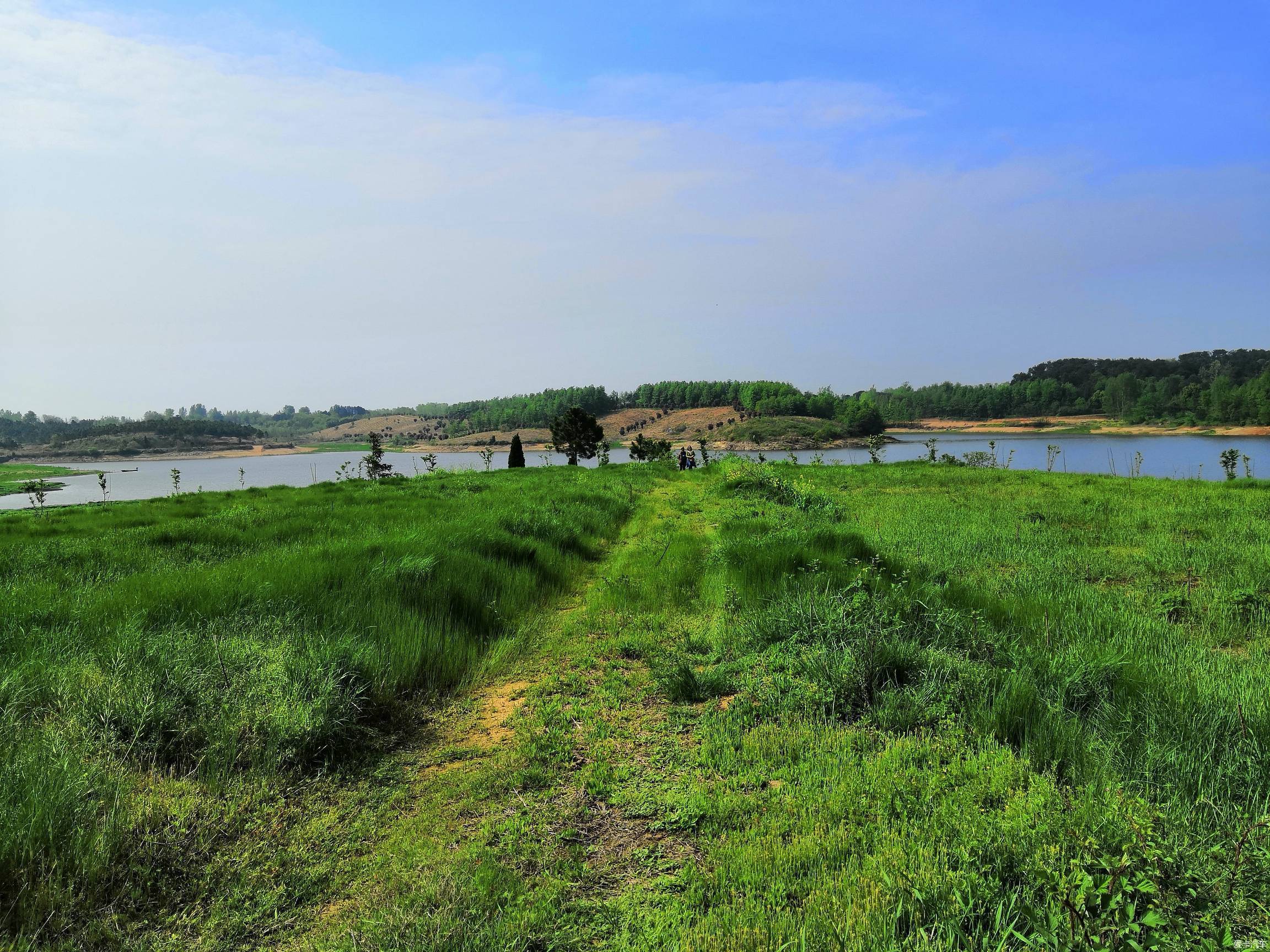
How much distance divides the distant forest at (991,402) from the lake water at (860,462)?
12521mm

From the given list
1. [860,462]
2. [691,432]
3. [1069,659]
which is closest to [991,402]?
[691,432]

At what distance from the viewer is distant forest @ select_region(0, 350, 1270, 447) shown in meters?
116

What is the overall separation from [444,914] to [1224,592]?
975 cm

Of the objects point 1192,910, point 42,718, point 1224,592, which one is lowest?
point 1224,592

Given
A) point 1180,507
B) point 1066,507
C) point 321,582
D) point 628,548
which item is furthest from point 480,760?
point 1180,507

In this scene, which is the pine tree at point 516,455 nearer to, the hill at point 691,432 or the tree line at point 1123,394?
the hill at point 691,432

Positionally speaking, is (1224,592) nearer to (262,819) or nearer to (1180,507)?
(1180,507)

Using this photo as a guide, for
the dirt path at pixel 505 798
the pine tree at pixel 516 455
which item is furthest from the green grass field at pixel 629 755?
the pine tree at pixel 516 455

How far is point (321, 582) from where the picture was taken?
6547 mm

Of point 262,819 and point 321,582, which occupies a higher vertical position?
point 321,582

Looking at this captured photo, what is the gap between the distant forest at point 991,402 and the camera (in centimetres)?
11581

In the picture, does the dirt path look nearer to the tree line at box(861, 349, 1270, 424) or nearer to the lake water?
the lake water

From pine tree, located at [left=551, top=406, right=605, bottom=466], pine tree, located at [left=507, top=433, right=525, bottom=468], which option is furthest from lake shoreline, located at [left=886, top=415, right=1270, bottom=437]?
pine tree, located at [left=507, top=433, right=525, bottom=468]

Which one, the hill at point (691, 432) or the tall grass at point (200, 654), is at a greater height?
the hill at point (691, 432)
